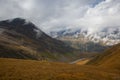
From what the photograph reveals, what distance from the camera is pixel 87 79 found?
5494 cm

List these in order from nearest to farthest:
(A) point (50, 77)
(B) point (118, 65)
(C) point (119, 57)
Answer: (A) point (50, 77)
(B) point (118, 65)
(C) point (119, 57)

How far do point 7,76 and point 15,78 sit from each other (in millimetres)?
2434

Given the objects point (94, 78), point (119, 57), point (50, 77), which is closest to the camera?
point (50, 77)

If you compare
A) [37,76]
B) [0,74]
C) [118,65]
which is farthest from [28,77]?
[118,65]

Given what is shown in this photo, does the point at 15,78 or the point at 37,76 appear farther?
the point at 37,76

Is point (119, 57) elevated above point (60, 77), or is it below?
above

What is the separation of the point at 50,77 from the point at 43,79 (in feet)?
10.0

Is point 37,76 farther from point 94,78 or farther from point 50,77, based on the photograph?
point 94,78

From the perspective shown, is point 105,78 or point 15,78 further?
point 105,78

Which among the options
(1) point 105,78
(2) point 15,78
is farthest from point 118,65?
(2) point 15,78

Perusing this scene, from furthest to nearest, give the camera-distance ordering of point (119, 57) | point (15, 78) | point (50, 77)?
point (119, 57)
point (50, 77)
point (15, 78)

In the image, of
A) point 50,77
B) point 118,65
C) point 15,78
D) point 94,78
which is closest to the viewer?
point 15,78

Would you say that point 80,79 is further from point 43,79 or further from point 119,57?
point 119,57

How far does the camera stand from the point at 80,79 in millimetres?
53688
